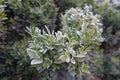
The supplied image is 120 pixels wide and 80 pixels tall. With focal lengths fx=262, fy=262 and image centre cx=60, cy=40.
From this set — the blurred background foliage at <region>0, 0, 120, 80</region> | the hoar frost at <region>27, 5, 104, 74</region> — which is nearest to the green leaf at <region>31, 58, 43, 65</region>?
the hoar frost at <region>27, 5, 104, 74</region>

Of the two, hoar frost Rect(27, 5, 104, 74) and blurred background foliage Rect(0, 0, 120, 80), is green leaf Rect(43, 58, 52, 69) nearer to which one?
hoar frost Rect(27, 5, 104, 74)

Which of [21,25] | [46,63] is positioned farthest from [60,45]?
[21,25]

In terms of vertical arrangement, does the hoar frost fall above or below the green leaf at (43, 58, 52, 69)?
above

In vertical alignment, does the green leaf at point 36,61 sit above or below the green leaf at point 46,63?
above

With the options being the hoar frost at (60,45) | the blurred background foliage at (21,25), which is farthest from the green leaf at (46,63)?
the blurred background foliage at (21,25)

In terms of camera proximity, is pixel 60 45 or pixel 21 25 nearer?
pixel 60 45

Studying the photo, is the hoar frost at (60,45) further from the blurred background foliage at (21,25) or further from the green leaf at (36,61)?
the blurred background foliage at (21,25)

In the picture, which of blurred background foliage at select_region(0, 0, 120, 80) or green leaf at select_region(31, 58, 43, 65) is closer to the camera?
green leaf at select_region(31, 58, 43, 65)

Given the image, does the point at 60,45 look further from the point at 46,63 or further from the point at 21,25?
the point at 21,25

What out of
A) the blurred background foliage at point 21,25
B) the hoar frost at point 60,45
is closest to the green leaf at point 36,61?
the hoar frost at point 60,45

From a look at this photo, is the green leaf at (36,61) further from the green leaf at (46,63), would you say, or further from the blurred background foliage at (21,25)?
the blurred background foliage at (21,25)

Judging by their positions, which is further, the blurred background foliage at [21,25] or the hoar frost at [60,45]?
the blurred background foliage at [21,25]
